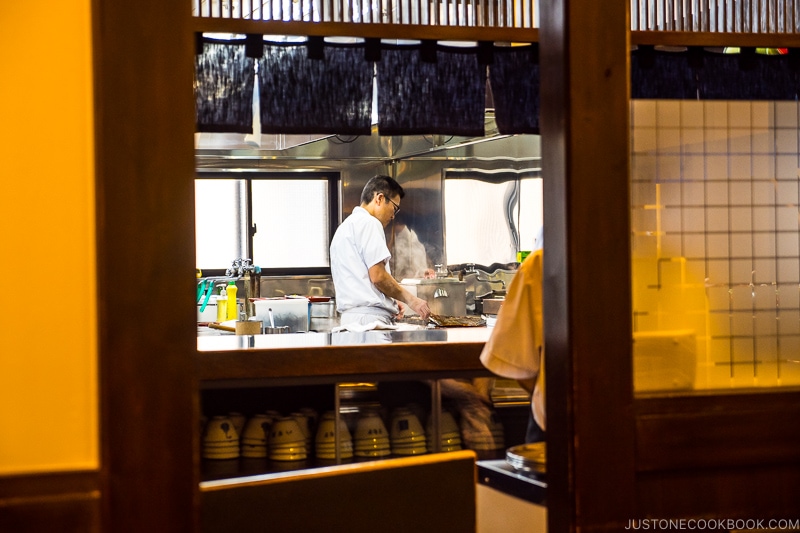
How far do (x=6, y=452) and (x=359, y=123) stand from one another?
1854 mm

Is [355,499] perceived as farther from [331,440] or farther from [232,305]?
[232,305]

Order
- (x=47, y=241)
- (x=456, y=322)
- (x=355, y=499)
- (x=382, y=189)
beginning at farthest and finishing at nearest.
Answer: (x=382, y=189), (x=456, y=322), (x=355, y=499), (x=47, y=241)

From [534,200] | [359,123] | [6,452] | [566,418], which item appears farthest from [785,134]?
[534,200]

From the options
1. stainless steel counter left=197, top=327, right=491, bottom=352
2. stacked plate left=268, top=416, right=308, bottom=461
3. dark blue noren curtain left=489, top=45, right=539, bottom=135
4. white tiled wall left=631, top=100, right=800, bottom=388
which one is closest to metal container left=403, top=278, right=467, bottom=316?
stainless steel counter left=197, top=327, right=491, bottom=352

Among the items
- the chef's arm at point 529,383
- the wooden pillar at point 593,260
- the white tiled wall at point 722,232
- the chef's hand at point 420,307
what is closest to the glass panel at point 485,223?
the chef's hand at point 420,307

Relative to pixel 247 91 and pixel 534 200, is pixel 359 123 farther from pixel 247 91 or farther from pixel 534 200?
pixel 534 200

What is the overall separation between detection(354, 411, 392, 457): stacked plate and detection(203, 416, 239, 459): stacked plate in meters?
0.51

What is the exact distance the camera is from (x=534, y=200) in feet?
23.0

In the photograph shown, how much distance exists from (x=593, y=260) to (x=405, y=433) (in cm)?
193

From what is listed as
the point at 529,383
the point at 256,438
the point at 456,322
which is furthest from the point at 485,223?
the point at 529,383

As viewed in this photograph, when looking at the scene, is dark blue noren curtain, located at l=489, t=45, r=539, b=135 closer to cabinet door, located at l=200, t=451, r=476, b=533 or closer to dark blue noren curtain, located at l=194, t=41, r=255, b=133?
dark blue noren curtain, located at l=194, t=41, r=255, b=133

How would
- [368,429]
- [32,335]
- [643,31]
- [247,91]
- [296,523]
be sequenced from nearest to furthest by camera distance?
[32,335] → [296,523] → [643,31] → [247,91] → [368,429]

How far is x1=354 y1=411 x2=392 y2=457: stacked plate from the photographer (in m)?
3.69

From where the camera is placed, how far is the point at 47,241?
1663 mm
